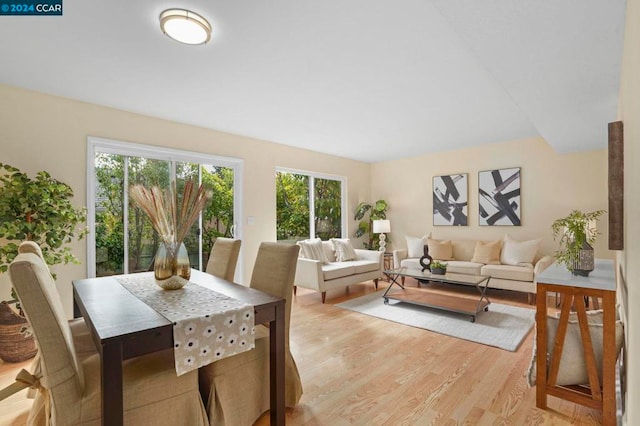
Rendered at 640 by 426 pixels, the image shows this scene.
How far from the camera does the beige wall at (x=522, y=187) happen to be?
4543 mm

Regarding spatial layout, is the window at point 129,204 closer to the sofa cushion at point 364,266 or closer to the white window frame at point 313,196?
the white window frame at point 313,196

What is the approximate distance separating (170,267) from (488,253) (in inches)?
186

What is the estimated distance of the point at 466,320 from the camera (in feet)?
11.5

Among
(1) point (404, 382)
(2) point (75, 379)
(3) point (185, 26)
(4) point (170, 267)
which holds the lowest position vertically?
(1) point (404, 382)

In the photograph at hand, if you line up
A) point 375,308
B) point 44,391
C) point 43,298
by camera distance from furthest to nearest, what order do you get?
1. point 375,308
2. point 44,391
3. point 43,298

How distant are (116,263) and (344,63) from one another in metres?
3.30

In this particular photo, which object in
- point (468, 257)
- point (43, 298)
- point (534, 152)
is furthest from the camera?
point (468, 257)

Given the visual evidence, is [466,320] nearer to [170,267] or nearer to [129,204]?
[170,267]

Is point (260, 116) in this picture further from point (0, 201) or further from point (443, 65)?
point (0, 201)

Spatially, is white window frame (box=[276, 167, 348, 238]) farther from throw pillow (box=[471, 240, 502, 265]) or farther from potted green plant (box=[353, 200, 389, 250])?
throw pillow (box=[471, 240, 502, 265])

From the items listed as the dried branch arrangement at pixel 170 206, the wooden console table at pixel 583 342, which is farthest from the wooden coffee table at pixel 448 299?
the dried branch arrangement at pixel 170 206

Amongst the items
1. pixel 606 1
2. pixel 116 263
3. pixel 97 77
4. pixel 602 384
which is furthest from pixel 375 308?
pixel 97 77

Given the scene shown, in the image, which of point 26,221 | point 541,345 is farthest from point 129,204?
point 541,345

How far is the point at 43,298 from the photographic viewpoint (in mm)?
1165
